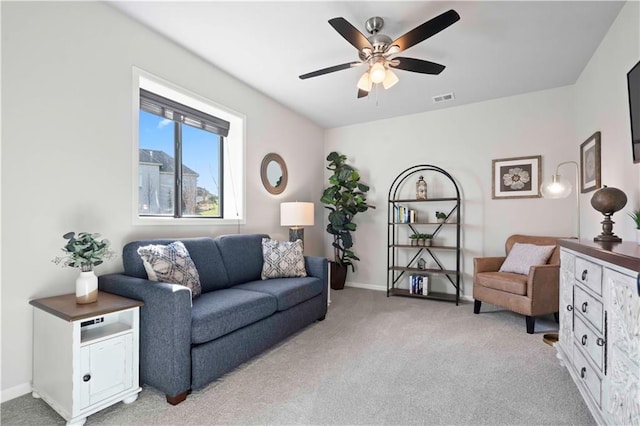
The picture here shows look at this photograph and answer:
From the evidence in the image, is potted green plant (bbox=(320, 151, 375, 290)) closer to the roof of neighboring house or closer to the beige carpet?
the beige carpet

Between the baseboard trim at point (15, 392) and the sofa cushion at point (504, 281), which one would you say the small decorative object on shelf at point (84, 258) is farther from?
the sofa cushion at point (504, 281)

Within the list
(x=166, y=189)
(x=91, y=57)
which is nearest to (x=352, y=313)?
(x=166, y=189)

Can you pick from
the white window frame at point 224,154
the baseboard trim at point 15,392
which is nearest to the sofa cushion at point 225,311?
the white window frame at point 224,154

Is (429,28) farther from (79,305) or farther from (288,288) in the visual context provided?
(79,305)

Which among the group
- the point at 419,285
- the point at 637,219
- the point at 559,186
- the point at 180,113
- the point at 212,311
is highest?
the point at 180,113

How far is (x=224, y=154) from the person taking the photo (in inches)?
143

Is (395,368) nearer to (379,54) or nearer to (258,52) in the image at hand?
(379,54)

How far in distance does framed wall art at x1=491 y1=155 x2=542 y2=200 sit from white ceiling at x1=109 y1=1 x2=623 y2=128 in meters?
0.85

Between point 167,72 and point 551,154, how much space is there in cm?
429

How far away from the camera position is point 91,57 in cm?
220

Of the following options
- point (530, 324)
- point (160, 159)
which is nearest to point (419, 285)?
point (530, 324)

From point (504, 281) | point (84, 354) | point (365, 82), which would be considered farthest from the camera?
point (504, 281)

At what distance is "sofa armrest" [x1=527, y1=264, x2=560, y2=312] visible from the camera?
2889mm

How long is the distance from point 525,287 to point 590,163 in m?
1.35
